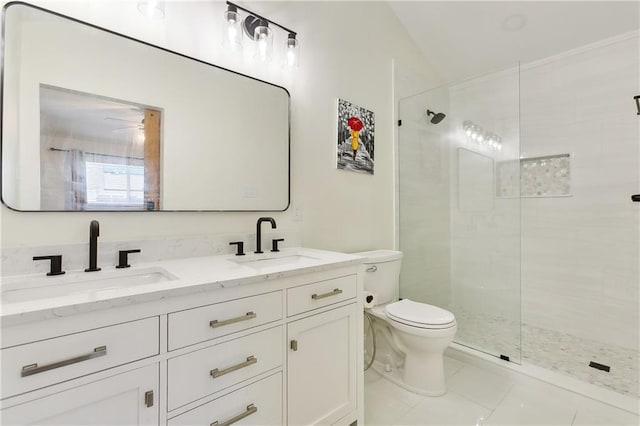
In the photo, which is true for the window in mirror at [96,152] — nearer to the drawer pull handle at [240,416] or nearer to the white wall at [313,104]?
the white wall at [313,104]

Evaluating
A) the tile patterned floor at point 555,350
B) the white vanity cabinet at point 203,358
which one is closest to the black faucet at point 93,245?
the white vanity cabinet at point 203,358

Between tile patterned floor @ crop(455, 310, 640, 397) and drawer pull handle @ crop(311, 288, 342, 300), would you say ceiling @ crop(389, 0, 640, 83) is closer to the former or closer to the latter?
tile patterned floor @ crop(455, 310, 640, 397)

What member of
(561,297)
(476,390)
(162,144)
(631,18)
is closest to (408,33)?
(631,18)

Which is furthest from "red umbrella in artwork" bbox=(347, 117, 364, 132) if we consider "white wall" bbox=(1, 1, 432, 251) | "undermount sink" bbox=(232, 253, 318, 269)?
"undermount sink" bbox=(232, 253, 318, 269)

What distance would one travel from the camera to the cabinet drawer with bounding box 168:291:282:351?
943 mm

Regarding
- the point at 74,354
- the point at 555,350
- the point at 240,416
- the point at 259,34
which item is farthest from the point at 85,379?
the point at 555,350

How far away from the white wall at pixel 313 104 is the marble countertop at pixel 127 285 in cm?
17

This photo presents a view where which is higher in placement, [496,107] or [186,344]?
[496,107]

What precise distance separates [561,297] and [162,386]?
2746mm

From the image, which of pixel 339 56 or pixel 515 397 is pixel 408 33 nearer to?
pixel 339 56

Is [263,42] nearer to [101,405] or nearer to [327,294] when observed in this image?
[327,294]

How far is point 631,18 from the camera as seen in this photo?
6.79ft

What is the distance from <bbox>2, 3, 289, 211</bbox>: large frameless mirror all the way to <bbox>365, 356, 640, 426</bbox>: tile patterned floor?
52.7 inches

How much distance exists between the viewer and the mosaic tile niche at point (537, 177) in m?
2.38
